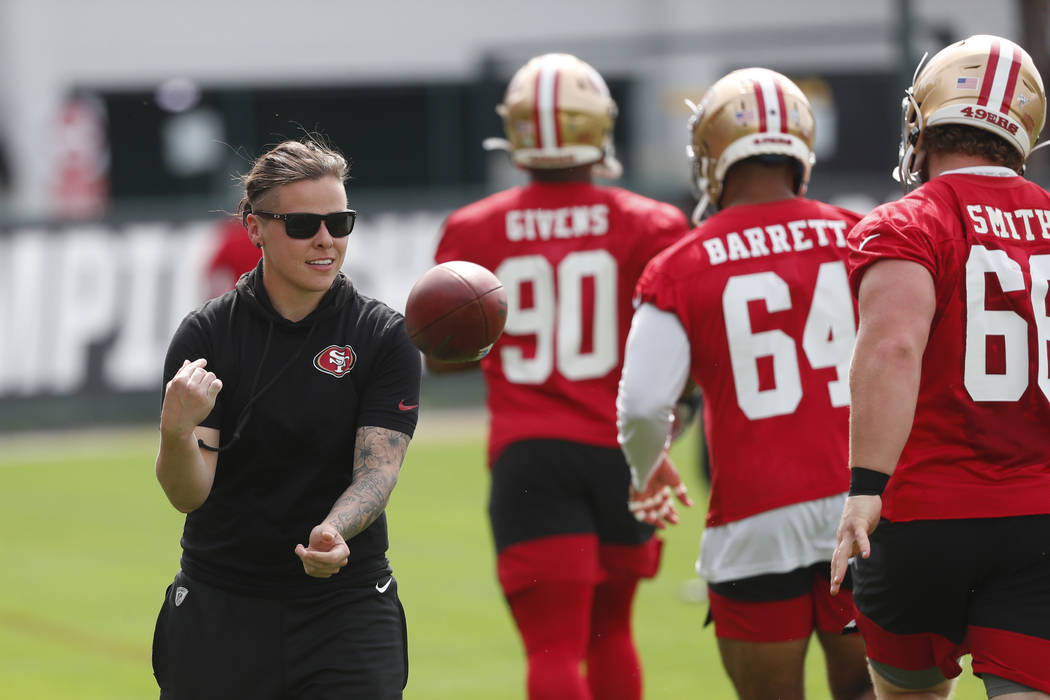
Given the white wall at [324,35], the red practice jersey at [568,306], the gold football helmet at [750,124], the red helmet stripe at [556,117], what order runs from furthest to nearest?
the white wall at [324,35] → the red helmet stripe at [556,117] → the red practice jersey at [568,306] → the gold football helmet at [750,124]

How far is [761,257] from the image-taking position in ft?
15.3

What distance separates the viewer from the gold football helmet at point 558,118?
5.85 m

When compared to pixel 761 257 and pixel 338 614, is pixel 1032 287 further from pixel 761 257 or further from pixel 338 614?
pixel 338 614

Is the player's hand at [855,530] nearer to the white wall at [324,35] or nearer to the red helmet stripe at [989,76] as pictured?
the red helmet stripe at [989,76]

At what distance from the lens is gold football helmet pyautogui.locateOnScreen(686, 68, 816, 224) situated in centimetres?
480

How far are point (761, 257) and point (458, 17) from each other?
2447cm

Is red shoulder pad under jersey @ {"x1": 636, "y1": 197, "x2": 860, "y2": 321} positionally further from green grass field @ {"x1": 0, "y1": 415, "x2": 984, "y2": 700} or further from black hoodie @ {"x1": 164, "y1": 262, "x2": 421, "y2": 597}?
green grass field @ {"x1": 0, "y1": 415, "x2": 984, "y2": 700}

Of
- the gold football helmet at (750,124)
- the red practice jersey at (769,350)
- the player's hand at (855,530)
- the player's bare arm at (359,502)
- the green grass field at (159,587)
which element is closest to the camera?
the player's hand at (855,530)

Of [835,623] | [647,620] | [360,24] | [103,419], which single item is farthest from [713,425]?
[360,24]

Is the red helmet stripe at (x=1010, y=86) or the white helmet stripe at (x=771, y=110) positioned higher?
the red helmet stripe at (x=1010, y=86)

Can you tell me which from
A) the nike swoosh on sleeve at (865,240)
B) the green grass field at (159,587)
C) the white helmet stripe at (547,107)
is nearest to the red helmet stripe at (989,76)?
the nike swoosh on sleeve at (865,240)

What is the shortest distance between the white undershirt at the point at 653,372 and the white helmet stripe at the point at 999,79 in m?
1.12

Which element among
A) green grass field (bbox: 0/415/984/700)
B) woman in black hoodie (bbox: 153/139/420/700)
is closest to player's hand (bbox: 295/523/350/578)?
woman in black hoodie (bbox: 153/139/420/700)

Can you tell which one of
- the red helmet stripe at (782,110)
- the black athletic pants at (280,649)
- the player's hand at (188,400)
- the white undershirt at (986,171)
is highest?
the red helmet stripe at (782,110)
